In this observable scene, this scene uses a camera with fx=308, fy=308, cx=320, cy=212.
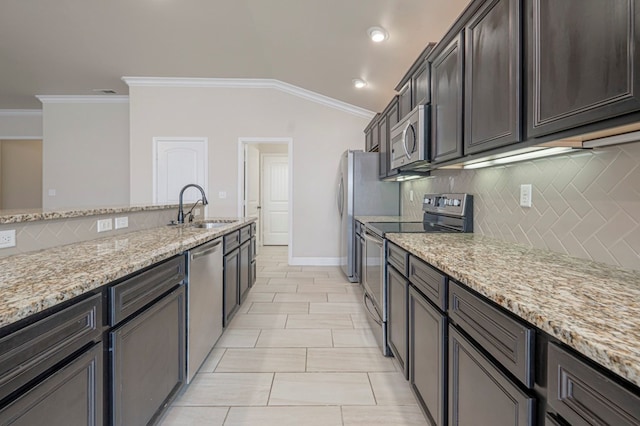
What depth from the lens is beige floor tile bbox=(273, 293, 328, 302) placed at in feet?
11.0

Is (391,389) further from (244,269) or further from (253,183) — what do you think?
(253,183)

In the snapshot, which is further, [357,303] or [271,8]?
[357,303]

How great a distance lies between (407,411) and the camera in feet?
5.30

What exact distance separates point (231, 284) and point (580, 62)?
2.43 metres

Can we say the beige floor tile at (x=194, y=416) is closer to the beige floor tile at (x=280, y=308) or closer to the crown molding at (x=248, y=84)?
the beige floor tile at (x=280, y=308)

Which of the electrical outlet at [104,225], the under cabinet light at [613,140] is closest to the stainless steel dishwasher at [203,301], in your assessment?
the electrical outlet at [104,225]

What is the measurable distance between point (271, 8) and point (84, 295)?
120 inches

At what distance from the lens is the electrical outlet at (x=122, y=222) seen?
6.54ft

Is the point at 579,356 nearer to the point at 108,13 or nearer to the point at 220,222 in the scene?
the point at 220,222

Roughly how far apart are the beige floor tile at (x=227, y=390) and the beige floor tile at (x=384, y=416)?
0.47 metres

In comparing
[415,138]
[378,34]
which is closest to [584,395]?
[415,138]

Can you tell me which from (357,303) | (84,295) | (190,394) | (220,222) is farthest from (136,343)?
(357,303)

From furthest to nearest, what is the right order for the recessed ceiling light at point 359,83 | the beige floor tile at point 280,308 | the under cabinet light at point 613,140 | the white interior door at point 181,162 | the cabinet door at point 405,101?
the white interior door at point 181,162 < the recessed ceiling light at point 359,83 < the beige floor tile at point 280,308 < the cabinet door at point 405,101 < the under cabinet light at point 613,140

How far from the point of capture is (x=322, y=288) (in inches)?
150
